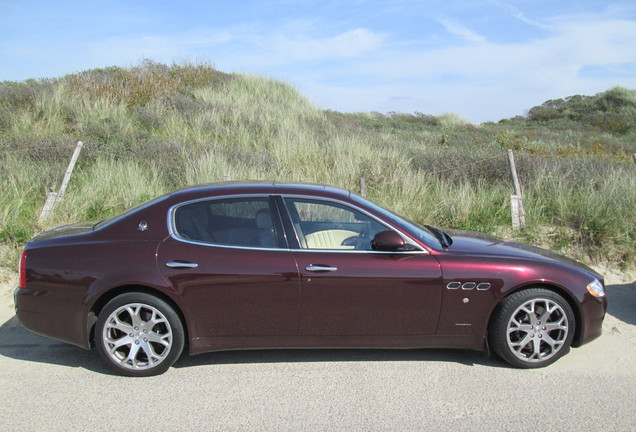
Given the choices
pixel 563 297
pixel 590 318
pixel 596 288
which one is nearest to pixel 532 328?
pixel 563 297

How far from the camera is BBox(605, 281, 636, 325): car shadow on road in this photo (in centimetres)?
593

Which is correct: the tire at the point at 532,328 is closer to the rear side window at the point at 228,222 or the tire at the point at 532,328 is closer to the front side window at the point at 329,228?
the front side window at the point at 329,228

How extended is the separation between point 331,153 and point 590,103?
25027 mm

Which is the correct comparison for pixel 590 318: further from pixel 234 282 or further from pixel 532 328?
pixel 234 282

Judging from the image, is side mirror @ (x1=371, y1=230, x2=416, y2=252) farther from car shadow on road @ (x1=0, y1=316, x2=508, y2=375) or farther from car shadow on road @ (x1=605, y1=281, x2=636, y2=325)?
car shadow on road @ (x1=605, y1=281, x2=636, y2=325)

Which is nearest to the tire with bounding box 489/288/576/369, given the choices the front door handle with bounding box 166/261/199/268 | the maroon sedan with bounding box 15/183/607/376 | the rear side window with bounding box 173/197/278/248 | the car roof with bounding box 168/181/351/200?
the maroon sedan with bounding box 15/183/607/376

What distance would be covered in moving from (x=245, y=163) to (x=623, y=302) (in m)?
7.32

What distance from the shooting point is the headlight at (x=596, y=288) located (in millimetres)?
4547

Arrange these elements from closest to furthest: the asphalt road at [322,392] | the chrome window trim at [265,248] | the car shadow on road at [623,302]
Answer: the asphalt road at [322,392] < the chrome window trim at [265,248] < the car shadow on road at [623,302]

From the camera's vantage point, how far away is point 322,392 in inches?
158

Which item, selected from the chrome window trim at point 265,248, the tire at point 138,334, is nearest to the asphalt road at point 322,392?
the tire at point 138,334

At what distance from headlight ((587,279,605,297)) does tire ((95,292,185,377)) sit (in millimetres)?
3374

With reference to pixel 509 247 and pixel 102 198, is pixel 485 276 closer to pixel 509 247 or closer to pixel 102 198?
pixel 509 247

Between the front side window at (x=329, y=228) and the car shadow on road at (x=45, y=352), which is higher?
the front side window at (x=329, y=228)
